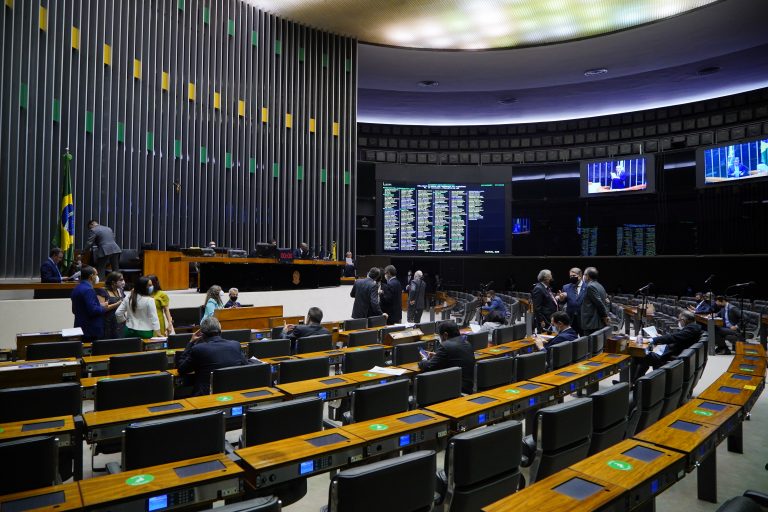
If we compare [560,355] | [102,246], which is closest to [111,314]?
[102,246]

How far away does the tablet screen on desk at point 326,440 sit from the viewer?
241 cm

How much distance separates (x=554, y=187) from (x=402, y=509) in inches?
628

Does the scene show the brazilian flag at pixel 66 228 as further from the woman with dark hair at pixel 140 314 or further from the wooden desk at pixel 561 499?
Result: the wooden desk at pixel 561 499

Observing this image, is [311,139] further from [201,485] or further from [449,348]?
[201,485]

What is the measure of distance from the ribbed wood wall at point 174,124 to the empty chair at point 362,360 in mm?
7180

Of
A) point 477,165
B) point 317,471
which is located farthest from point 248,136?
point 317,471

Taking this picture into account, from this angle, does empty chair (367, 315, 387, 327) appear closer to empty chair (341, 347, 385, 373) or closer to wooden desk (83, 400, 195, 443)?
empty chair (341, 347, 385, 373)

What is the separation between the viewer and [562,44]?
13734 millimetres

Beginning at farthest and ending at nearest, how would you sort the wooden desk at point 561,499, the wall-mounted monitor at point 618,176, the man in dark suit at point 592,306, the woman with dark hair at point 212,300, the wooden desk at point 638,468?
the wall-mounted monitor at point 618,176 → the man in dark suit at point 592,306 → the woman with dark hair at point 212,300 → the wooden desk at point 638,468 → the wooden desk at point 561,499

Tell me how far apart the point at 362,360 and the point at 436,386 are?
1.13m

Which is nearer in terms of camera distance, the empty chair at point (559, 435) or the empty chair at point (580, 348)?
→ the empty chair at point (559, 435)

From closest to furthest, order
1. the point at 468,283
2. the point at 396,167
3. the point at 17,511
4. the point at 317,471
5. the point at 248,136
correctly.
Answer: the point at 17,511
the point at 317,471
the point at 248,136
the point at 396,167
the point at 468,283

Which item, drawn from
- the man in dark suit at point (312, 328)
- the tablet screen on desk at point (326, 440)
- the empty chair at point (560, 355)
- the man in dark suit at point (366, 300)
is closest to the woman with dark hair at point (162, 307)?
the man in dark suit at point (312, 328)

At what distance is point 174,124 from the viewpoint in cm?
1110
